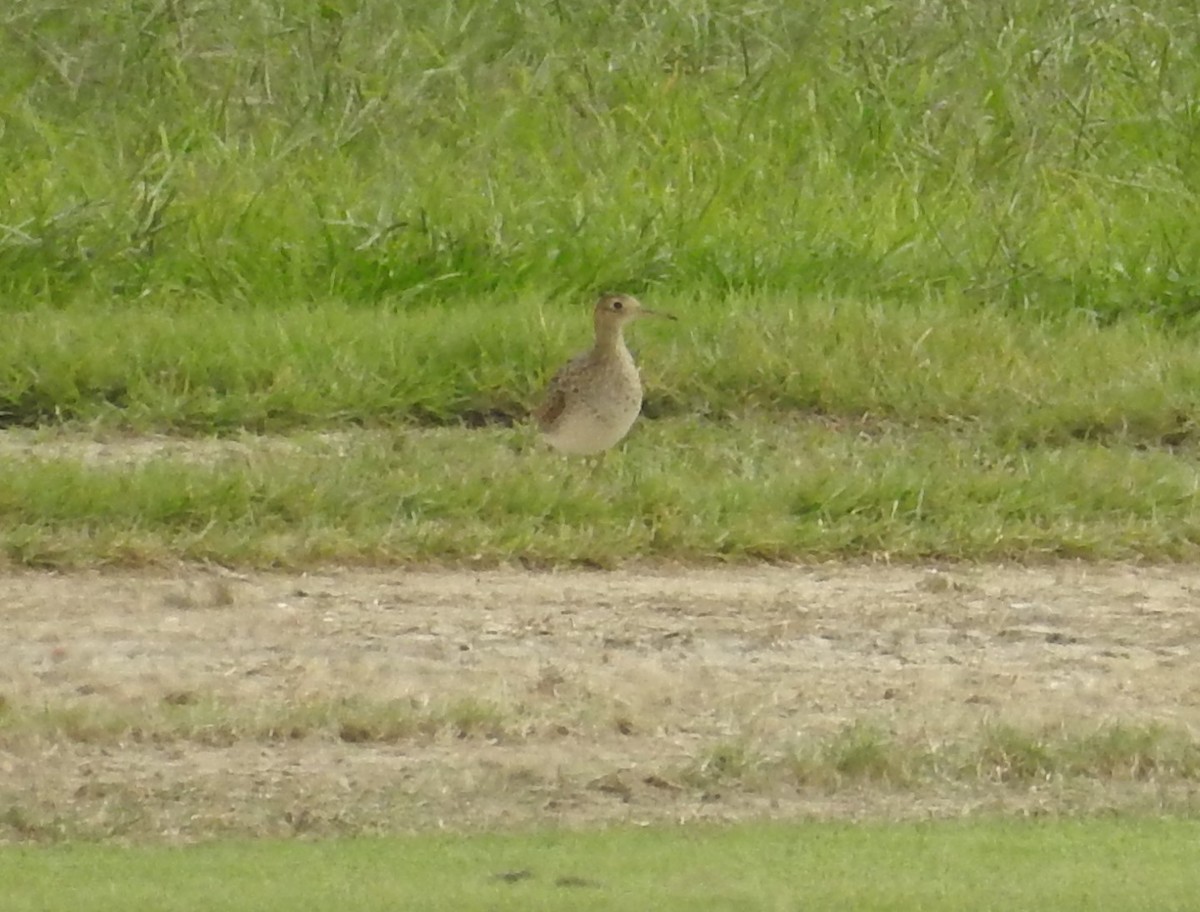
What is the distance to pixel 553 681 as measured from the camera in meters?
6.38

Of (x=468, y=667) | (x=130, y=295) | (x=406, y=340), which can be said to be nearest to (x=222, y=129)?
(x=130, y=295)

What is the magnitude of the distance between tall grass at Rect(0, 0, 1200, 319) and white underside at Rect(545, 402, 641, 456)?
1.84m

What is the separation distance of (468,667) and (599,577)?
1.00 metres

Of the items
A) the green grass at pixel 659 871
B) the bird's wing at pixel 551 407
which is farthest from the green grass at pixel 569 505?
the green grass at pixel 659 871

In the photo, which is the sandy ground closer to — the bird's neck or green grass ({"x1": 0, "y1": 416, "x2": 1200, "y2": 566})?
green grass ({"x1": 0, "y1": 416, "x2": 1200, "y2": 566})

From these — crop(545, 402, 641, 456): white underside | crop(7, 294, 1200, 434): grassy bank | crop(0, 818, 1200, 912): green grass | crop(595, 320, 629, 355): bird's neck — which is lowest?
crop(7, 294, 1200, 434): grassy bank

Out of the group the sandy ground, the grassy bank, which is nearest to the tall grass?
the grassy bank

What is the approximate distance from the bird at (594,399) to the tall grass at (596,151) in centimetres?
163

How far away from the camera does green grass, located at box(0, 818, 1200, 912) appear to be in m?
4.52

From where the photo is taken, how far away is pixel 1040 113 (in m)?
12.1

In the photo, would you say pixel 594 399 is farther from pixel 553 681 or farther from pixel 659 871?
pixel 659 871

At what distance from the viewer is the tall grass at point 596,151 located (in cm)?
1041

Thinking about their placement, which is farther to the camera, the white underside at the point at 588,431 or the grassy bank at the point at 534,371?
the grassy bank at the point at 534,371

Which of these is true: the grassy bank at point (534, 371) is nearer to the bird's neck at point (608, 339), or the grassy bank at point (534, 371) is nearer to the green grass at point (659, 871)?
the bird's neck at point (608, 339)
